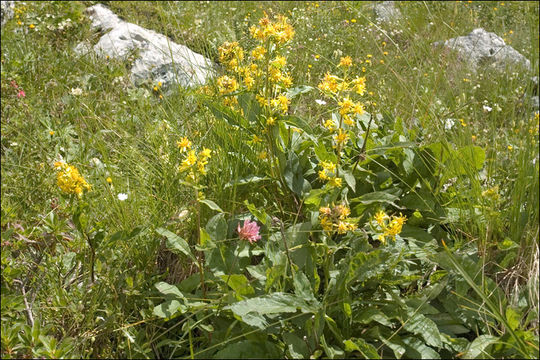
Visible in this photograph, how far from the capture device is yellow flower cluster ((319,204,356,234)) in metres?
1.58

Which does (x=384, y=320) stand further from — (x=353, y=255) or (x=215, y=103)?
(x=215, y=103)

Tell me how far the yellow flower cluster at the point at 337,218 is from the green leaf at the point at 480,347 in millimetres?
448

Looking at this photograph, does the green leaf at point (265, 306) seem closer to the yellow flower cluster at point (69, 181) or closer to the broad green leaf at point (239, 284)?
the broad green leaf at point (239, 284)

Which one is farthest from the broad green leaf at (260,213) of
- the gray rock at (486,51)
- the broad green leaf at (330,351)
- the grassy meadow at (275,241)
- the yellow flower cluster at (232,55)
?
the gray rock at (486,51)

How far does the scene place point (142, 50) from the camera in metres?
3.65

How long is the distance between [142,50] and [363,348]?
8.99 ft

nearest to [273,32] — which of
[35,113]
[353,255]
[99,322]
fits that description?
[353,255]

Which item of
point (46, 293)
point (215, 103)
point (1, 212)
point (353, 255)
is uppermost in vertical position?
point (215, 103)

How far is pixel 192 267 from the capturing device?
6.23ft

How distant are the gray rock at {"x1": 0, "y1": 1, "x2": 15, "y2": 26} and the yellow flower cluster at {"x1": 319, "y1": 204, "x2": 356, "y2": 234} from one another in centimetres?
376

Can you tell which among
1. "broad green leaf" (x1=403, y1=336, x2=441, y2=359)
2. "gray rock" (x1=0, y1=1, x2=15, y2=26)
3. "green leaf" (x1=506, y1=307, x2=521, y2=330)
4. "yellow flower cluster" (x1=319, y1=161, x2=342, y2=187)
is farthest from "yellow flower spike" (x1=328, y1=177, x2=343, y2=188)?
"gray rock" (x1=0, y1=1, x2=15, y2=26)

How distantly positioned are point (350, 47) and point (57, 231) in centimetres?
296

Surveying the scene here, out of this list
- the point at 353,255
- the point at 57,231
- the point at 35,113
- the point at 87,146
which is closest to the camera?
the point at 353,255

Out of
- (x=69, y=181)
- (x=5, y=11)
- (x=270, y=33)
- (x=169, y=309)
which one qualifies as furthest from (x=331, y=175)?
(x=5, y=11)
